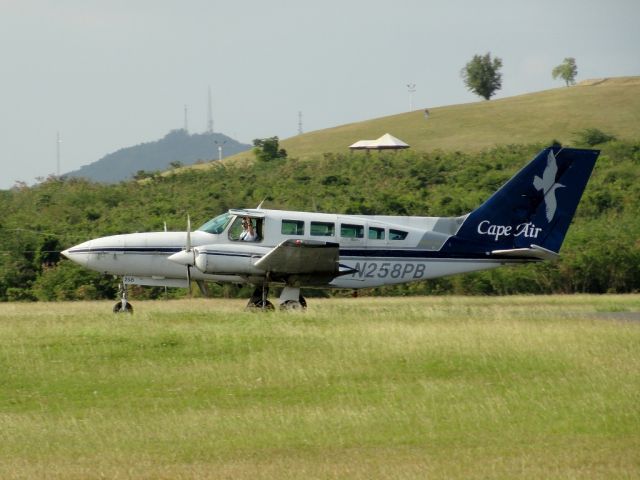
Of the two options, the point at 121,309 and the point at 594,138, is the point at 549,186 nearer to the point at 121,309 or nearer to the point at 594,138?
the point at 121,309

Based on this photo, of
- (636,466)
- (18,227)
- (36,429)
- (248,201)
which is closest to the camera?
(636,466)

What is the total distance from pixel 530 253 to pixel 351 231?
4064 mm

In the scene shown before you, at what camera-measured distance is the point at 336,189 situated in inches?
2228

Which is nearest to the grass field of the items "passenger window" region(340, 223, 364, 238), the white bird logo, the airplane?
the airplane

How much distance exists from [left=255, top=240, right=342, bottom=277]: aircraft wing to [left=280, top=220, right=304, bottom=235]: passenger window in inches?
17.6

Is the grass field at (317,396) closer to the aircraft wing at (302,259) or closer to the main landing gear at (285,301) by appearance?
the aircraft wing at (302,259)

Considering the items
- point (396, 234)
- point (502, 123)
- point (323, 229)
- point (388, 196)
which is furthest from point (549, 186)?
point (502, 123)

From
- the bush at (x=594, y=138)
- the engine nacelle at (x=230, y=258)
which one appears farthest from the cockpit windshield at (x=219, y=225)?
the bush at (x=594, y=138)

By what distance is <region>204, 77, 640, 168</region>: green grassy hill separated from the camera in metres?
84.1

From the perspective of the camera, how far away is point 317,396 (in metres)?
14.4

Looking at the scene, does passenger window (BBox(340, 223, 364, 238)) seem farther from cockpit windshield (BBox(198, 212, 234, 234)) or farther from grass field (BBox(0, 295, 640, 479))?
grass field (BBox(0, 295, 640, 479))

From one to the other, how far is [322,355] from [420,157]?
177ft

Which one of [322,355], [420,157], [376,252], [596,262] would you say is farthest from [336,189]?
[322,355]

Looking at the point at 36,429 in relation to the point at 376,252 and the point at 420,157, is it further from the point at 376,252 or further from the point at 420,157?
the point at 420,157
